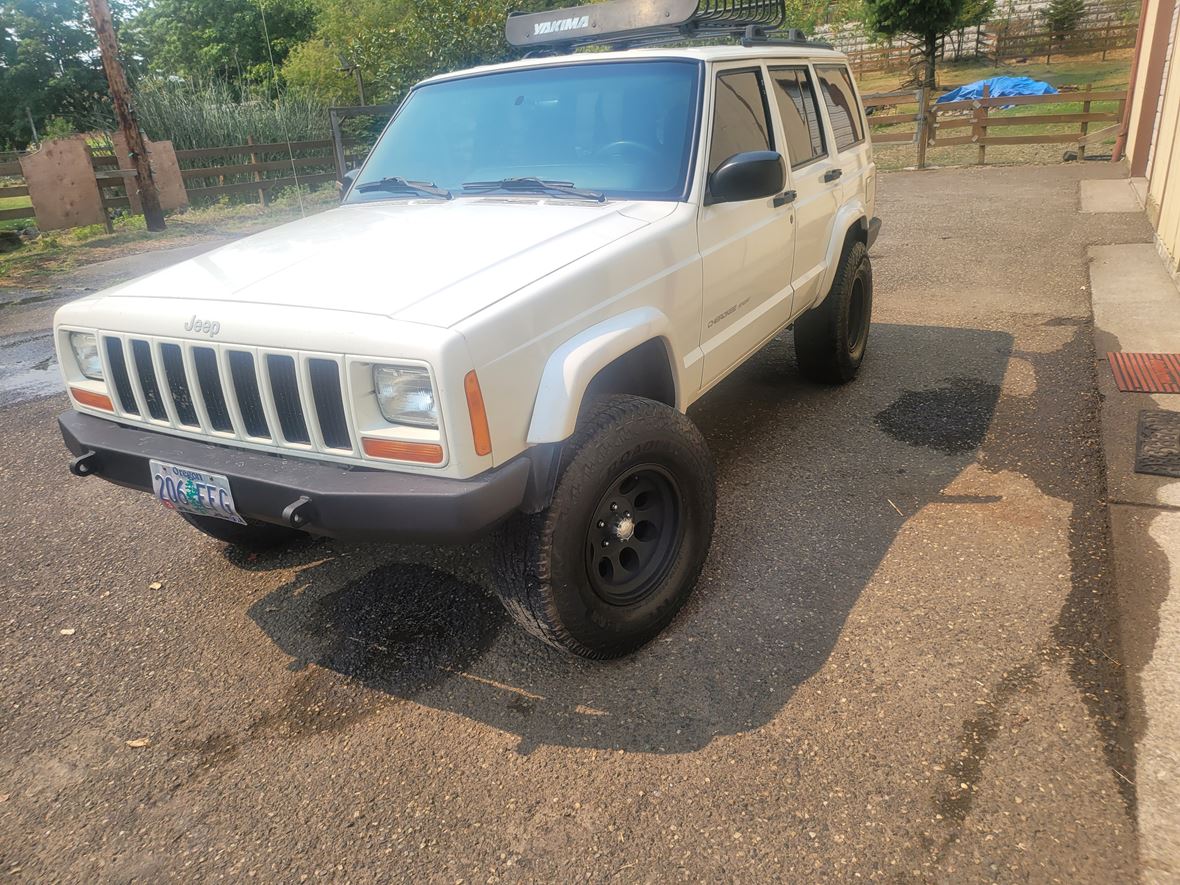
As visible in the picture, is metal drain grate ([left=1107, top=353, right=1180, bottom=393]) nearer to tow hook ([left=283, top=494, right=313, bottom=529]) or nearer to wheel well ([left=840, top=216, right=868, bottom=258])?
wheel well ([left=840, top=216, right=868, bottom=258])

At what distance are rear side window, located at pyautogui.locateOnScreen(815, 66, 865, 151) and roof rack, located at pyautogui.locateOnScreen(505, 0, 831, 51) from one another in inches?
7.6

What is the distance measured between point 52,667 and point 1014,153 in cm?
1756

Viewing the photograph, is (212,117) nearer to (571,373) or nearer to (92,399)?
(92,399)

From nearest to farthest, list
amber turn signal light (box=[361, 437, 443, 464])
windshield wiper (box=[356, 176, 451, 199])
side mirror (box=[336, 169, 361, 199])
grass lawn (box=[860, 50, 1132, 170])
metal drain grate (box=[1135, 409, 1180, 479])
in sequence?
1. amber turn signal light (box=[361, 437, 443, 464])
2. windshield wiper (box=[356, 176, 451, 199])
3. metal drain grate (box=[1135, 409, 1180, 479])
4. side mirror (box=[336, 169, 361, 199])
5. grass lawn (box=[860, 50, 1132, 170])

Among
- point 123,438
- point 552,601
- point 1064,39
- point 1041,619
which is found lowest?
point 1041,619

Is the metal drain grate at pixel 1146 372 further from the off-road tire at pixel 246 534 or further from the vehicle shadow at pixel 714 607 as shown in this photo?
the off-road tire at pixel 246 534

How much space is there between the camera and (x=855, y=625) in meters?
2.95

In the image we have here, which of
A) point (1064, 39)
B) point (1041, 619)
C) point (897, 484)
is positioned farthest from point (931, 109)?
point (1064, 39)

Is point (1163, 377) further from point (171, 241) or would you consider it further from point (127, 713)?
point (171, 241)

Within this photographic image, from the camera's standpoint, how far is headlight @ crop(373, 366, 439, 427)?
2232 mm

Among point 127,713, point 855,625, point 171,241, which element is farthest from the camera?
point 171,241

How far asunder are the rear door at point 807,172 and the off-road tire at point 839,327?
0.32m

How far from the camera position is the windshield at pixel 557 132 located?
329 cm

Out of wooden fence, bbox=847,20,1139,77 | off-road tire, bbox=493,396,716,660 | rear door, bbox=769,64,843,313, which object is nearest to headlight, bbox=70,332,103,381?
off-road tire, bbox=493,396,716,660
